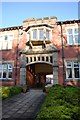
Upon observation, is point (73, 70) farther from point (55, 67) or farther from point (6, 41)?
point (6, 41)

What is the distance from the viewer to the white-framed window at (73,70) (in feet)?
63.2

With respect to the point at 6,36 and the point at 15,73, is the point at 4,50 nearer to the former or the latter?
the point at 6,36

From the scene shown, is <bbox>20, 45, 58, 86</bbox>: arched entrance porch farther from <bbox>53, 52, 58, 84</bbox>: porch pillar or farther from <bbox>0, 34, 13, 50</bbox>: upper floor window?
<bbox>0, 34, 13, 50</bbox>: upper floor window

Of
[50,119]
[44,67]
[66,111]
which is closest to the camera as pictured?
[50,119]

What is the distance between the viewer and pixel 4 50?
2208 centimetres

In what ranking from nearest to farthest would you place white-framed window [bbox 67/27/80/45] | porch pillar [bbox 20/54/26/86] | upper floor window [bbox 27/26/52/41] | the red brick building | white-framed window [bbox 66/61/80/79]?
white-framed window [bbox 66/61/80/79]
the red brick building
white-framed window [bbox 67/27/80/45]
upper floor window [bbox 27/26/52/41]
porch pillar [bbox 20/54/26/86]

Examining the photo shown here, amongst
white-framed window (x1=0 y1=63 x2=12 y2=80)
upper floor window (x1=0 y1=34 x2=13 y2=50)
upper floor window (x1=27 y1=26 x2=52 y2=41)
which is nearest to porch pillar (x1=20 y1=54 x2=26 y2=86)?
white-framed window (x1=0 y1=63 x2=12 y2=80)

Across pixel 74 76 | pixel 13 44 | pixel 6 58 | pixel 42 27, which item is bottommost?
pixel 74 76

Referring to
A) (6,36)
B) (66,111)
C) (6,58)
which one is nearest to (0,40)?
(6,36)

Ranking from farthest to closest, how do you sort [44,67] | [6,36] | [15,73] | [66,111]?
[44,67], [6,36], [15,73], [66,111]

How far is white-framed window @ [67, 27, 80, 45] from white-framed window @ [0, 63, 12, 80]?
8022mm

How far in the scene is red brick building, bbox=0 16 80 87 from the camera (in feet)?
63.9

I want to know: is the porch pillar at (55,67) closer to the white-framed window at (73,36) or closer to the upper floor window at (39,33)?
the upper floor window at (39,33)

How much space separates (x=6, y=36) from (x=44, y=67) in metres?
8.31
